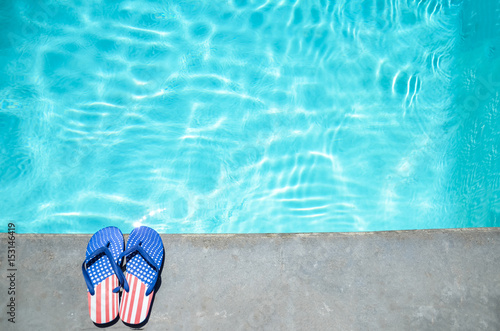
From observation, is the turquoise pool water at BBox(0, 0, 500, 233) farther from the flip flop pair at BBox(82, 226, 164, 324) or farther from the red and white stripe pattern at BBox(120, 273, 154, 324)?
the red and white stripe pattern at BBox(120, 273, 154, 324)

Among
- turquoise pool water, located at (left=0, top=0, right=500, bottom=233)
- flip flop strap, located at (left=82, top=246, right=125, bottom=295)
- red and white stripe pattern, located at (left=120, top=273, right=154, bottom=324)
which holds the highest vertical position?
turquoise pool water, located at (left=0, top=0, right=500, bottom=233)

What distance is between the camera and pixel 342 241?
8.23ft

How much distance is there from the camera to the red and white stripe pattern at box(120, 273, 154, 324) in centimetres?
226

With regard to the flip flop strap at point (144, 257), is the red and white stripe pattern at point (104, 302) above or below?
below

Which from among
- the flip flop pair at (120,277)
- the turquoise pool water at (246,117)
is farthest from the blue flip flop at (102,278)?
the turquoise pool water at (246,117)

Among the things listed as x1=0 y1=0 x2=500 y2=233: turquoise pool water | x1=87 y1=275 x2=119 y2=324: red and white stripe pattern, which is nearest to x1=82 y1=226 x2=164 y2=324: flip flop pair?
x1=87 y1=275 x2=119 y2=324: red and white stripe pattern

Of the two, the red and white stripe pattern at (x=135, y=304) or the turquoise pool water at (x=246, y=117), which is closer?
the red and white stripe pattern at (x=135, y=304)

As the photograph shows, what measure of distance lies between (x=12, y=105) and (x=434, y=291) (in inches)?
165

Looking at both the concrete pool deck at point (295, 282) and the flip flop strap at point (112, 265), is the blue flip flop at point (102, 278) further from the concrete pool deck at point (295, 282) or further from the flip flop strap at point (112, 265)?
the concrete pool deck at point (295, 282)

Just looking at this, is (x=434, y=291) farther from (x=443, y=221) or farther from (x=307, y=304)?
(x=307, y=304)

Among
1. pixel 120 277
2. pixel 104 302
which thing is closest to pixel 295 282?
pixel 120 277

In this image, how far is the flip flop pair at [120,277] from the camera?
227 centimetres

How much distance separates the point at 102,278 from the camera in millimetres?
2340

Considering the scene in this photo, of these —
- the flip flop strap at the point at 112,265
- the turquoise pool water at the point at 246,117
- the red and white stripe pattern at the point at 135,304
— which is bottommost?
the red and white stripe pattern at the point at 135,304
